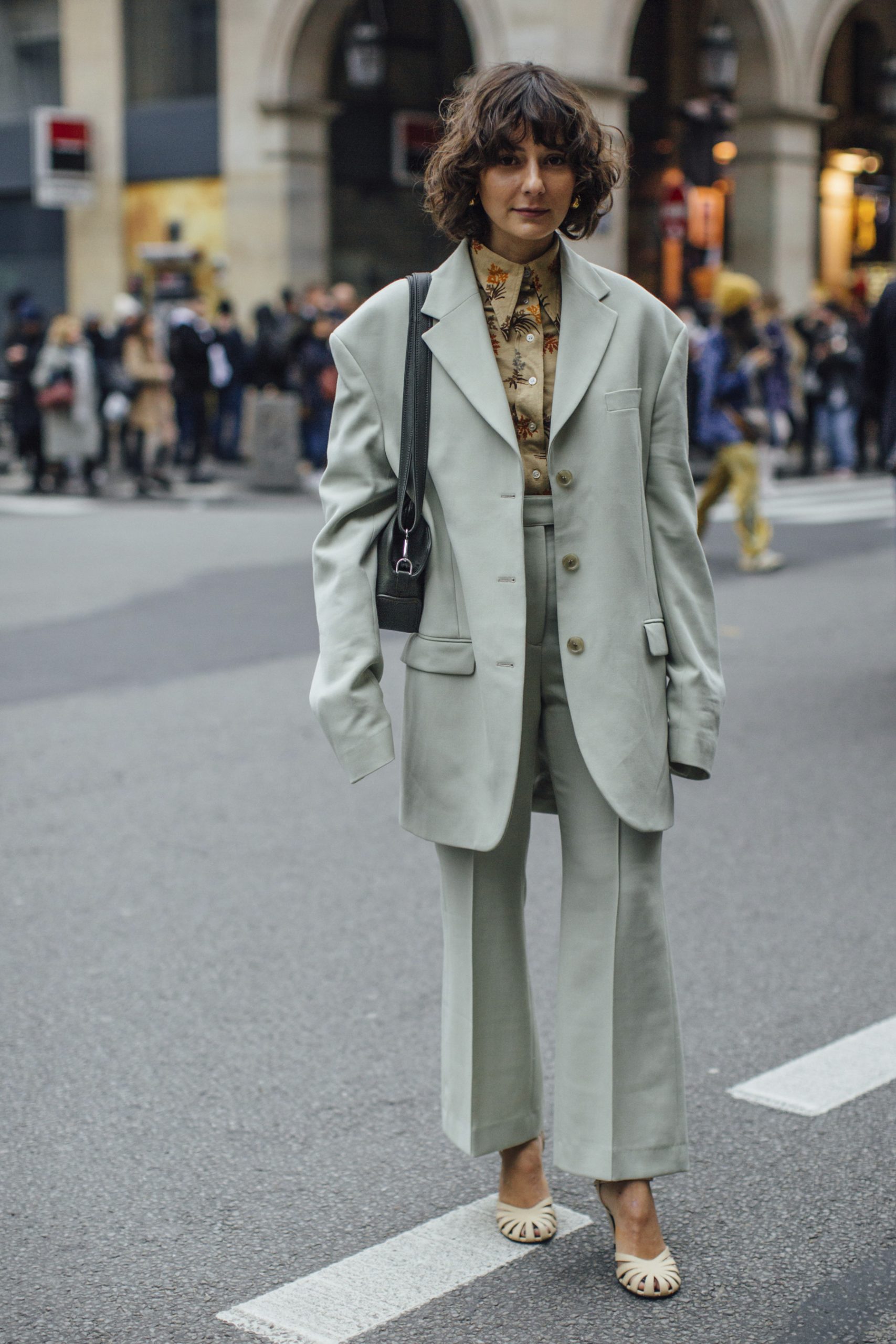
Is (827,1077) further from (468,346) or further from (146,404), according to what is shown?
(146,404)

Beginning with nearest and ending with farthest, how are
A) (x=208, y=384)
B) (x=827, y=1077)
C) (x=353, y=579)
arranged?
(x=353, y=579) → (x=827, y=1077) → (x=208, y=384)

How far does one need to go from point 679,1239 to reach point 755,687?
521cm

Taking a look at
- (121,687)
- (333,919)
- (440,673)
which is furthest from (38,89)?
(440,673)

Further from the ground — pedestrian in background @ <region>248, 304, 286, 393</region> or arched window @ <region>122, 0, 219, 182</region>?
arched window @ <region>122, 0, 219, 182</region>

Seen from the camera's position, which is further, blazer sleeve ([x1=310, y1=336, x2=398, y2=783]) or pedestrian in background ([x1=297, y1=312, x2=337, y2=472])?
pedestrian in background ([x1=297, y1=312, x2=337, y2=472])

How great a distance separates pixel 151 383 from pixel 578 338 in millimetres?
15957

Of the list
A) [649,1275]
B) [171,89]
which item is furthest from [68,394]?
[649,1275]

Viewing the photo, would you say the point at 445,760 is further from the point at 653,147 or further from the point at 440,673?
the point at 653,147

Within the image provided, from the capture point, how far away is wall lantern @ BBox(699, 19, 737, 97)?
21.0 metres

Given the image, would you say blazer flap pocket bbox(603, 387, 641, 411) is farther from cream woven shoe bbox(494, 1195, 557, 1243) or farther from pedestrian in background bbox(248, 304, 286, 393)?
pedestrian in background bbox(248, 304, 286, 393)

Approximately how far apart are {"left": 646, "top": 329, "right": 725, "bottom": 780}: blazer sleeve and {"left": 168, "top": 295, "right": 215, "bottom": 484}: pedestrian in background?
16649mm

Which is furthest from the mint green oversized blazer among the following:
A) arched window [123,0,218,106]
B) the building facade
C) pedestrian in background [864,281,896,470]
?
arched window [123,0,218,106]

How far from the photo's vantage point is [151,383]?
1831cm

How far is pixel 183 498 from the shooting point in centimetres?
1780
